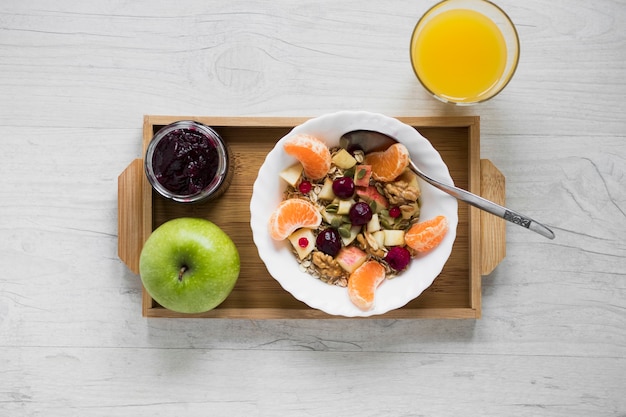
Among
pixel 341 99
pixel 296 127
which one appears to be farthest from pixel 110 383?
pixel 341 99

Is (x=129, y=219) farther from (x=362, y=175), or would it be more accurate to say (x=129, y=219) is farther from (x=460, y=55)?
(x=460, y=55)

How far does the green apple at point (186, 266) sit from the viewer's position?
107 cm

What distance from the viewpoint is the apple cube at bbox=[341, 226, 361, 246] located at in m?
1.13

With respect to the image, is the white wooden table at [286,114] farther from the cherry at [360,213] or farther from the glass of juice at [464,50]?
the cherry at [360,213]

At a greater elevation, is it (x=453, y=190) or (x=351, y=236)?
(x=453, y=190)

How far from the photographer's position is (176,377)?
1277 mm

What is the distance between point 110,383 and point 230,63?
797 millimetres

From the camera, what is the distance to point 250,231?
3.93 feet

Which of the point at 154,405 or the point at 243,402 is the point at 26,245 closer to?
the point at 154,405

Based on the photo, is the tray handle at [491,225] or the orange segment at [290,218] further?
the tray handle at [491,225]

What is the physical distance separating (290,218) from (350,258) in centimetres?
15

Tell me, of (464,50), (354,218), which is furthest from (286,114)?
(464,50)

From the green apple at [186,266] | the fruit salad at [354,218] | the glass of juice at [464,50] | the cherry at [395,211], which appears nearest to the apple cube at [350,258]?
the fruit salad at [354,218]

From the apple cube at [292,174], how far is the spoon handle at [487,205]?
232mm
